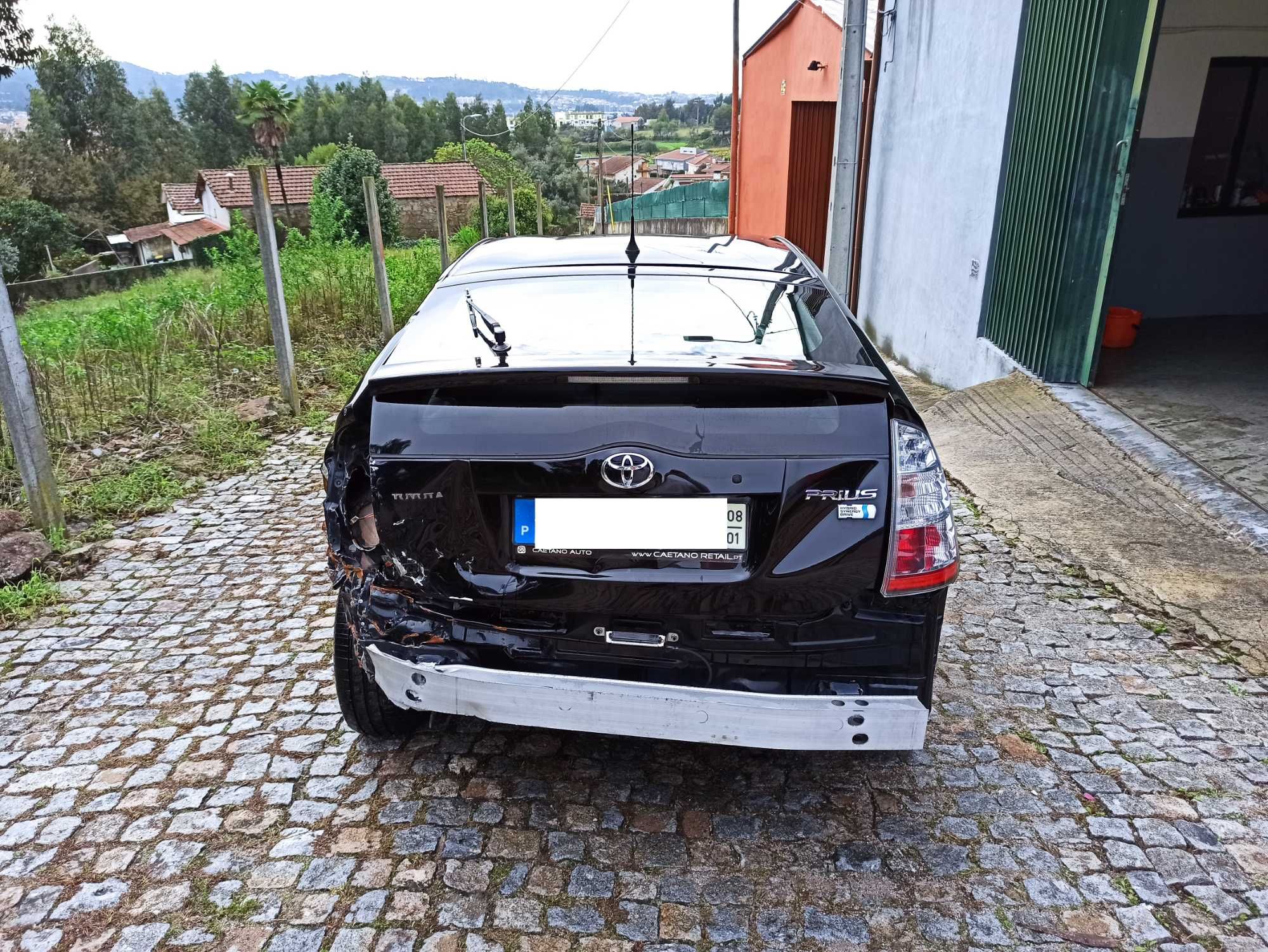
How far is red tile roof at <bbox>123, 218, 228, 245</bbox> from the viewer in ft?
187

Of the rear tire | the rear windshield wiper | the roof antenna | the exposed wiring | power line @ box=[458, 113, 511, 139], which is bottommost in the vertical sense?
the rear tire

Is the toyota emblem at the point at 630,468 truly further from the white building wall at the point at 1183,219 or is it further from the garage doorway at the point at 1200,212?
the white building wall at the point at 1183,219

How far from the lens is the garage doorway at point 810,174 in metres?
13.2

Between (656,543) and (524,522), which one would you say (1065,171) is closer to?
(656,543)

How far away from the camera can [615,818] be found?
2617mm

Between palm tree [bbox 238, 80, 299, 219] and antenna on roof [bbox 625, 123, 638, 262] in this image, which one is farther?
palm tree [bbox 238, 80, 299, 219]

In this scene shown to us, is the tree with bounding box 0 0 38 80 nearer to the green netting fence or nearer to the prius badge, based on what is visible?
the green netting fence

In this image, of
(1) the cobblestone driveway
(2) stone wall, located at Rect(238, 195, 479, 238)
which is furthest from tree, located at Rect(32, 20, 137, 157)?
(1) the cobblestone driveway

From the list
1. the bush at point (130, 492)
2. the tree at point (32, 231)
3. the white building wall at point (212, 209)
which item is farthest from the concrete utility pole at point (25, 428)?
the white building wall at point (212, 209)

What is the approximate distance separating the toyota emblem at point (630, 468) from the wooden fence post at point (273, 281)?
5.52 m

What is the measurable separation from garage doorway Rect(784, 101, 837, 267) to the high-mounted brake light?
36.9ft

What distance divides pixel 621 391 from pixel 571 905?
4.48 ft

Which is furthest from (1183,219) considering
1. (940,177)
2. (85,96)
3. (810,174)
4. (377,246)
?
(85,96)

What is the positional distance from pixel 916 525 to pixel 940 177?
755 centimetres
